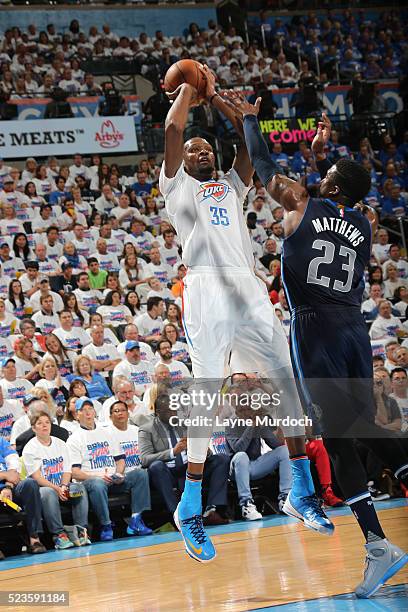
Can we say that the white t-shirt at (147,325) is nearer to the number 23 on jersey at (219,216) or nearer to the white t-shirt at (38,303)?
the white t-shirt at (38,303)

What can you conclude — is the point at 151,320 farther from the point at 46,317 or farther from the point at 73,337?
the point at 46,317

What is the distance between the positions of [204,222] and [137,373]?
5453 millimetres

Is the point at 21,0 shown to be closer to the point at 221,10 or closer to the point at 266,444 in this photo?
the point at 221,10

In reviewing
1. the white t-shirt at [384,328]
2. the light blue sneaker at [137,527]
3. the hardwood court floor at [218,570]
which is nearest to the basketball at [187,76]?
the hardwood court floor at [218,570]

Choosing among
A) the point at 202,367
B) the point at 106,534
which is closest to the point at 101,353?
the point at 106,534

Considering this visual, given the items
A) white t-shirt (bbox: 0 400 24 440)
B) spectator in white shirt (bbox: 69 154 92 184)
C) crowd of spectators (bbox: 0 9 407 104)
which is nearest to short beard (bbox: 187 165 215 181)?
white t-shirt (bbox: 0 400 24 440)

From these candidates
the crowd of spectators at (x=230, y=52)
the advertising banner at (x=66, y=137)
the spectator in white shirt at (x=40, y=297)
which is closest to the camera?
the spectator in white shirt at (x=40, y=297)

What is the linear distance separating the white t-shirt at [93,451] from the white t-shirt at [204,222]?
379 centimetres

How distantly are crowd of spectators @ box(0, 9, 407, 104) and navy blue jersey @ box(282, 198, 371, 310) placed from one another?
38.7ft

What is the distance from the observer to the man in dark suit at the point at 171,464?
814cm

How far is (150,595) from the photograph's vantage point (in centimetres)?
517

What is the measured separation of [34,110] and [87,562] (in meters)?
10.8

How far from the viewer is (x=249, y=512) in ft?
27.1

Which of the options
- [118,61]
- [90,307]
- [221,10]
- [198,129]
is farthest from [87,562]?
[221,10]
